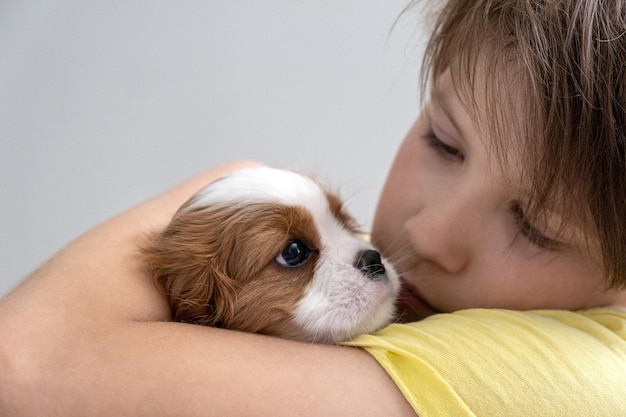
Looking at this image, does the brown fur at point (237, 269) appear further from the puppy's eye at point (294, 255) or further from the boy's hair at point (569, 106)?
the boy's hair at point (569, 106)

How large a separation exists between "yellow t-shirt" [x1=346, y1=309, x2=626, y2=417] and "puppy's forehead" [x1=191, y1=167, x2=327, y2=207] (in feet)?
0.69

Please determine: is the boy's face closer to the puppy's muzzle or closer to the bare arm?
the puppy's muzzle

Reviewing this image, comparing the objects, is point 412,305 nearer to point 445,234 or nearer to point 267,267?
point 445,234

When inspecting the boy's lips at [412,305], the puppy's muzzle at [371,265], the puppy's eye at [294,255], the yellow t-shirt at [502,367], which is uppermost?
the puppy's eye at [294,255]

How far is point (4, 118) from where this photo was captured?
2318 mm

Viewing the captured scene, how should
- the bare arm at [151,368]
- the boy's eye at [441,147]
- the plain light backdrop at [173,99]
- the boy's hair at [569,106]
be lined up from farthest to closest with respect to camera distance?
the plain light backdrop at [173,99] → the boy's eye at [441,147] → the boy's hair at [569,106] → the bare arm at [151,368]

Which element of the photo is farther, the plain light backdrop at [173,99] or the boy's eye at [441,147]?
the plain light backdrop at [173,99]

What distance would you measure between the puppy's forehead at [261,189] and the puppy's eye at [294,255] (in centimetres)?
5

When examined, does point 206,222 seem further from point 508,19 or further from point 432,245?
point 508,19

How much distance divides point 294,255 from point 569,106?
38cm

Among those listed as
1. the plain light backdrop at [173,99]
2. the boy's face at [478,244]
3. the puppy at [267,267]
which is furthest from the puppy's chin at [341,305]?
the plain light backdrop at [173,99]

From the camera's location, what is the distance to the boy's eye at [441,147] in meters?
1.20

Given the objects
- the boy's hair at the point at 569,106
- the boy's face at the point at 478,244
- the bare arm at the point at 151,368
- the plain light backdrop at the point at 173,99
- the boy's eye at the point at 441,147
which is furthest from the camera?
the plain light backdrop at the point at 173,99

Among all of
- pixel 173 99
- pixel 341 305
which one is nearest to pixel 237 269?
pixel 341 305
